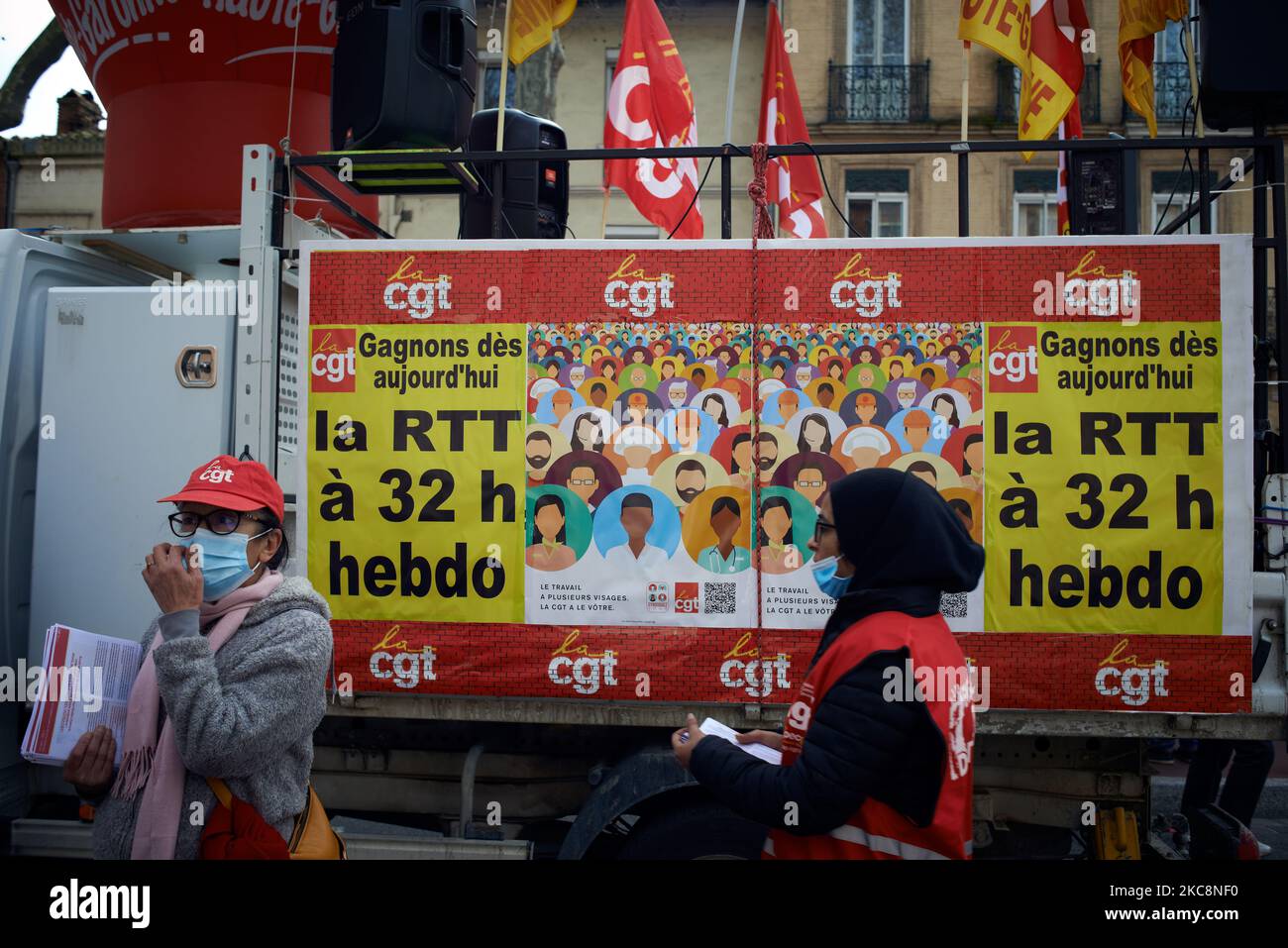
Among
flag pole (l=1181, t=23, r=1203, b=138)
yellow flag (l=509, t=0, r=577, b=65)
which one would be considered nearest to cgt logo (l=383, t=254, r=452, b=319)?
yellow flag (l=509, t=0, r=577, b=65)

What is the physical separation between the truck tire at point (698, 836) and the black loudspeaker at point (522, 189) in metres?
3.29

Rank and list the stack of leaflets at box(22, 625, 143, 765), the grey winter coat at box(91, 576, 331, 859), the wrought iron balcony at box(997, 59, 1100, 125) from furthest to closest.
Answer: the wrought iron balcony at box(997, 59, 1100, 125) → the stack of leaflets at box(22, 625, 143, 765) → the grey winter coat at box(91, 576, 331, 859)

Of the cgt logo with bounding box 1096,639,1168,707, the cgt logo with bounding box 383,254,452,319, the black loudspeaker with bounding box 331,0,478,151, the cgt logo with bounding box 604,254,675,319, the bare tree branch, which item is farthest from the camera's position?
the bare tree branch

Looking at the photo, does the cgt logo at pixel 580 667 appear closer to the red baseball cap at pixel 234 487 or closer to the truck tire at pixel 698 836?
the truck tire at pixel 698 836

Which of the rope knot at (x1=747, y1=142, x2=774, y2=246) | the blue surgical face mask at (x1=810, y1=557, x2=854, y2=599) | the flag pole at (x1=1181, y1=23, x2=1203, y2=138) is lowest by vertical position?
the blue surgical face mask at (x1=810, y1=557, x2=854, y2=599)

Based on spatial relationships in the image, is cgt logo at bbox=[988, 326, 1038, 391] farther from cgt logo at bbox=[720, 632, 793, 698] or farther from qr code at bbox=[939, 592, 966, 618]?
cgt logo at bbox=[720, 632, 793, 698]

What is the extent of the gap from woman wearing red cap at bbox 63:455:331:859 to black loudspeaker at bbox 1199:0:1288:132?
4.32 meters

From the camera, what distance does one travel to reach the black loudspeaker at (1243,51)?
4180 mm

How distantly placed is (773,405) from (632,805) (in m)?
1.69

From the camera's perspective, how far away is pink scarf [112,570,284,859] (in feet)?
8.29

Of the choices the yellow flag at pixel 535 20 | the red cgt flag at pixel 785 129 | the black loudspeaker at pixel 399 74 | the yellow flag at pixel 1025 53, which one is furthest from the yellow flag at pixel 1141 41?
the black loudspeaker at pixel 399 74

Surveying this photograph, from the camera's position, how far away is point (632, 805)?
3.79 metres

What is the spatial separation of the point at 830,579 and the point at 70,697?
7.14ft

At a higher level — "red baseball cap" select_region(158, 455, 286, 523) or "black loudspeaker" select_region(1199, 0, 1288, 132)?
"black loudspeaker" select_region(1199, 0, 1288, 132)
